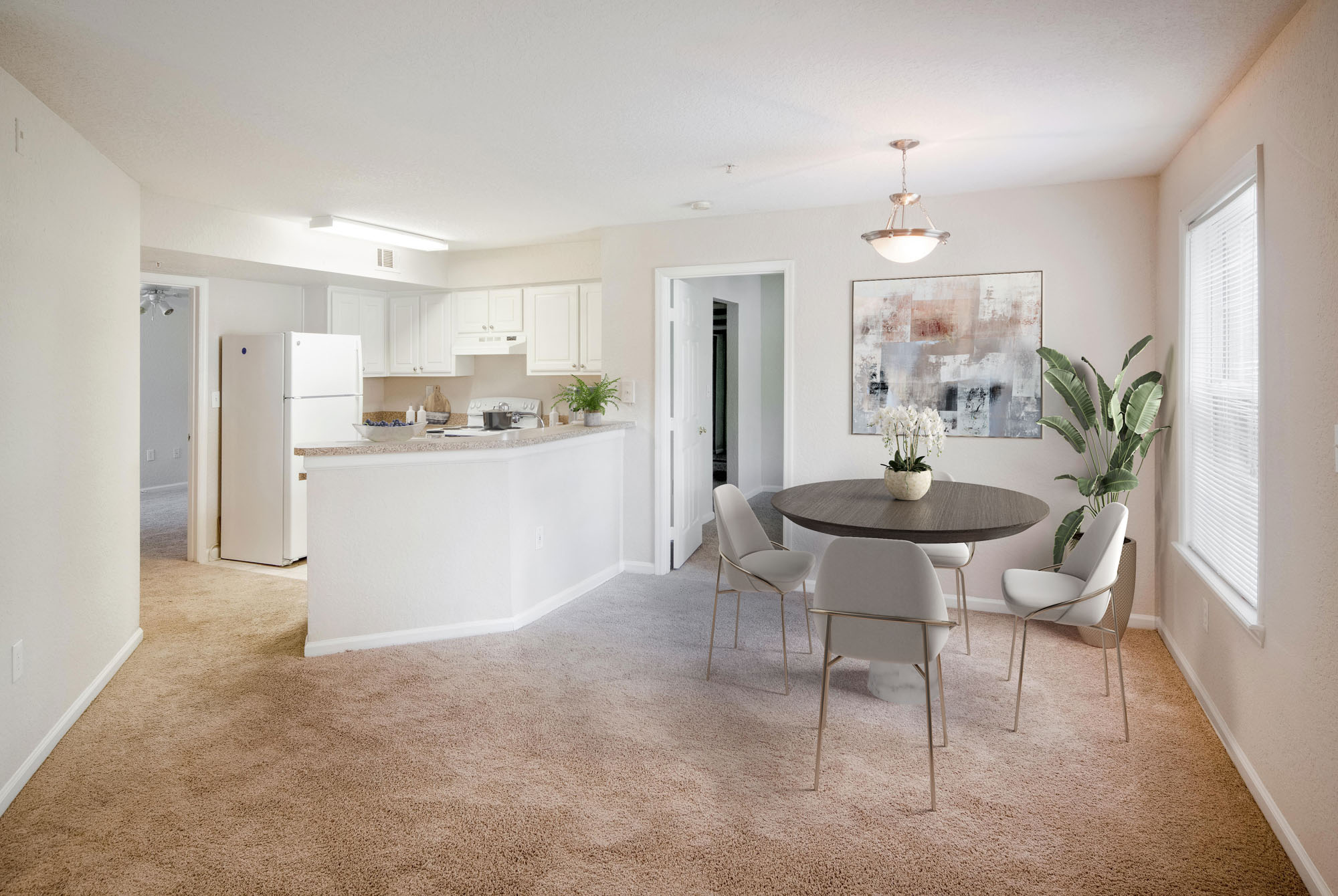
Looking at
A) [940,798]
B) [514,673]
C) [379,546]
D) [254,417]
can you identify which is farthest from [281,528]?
[940,798]

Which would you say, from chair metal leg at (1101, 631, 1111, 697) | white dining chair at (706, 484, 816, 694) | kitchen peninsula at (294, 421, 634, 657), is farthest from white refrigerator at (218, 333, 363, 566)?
chair metal leg at (1101, 631, 1111, 697)

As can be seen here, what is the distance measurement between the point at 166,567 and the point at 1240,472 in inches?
248

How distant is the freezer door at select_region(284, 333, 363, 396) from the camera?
5.50m

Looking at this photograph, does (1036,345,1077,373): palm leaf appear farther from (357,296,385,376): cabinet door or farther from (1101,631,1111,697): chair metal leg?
(357,296,385,376): cabinet door

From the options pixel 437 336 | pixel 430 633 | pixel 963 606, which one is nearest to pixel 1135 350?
pixel 963 606

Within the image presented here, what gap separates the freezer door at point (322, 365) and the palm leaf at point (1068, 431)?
15.7 feet

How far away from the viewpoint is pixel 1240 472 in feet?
9.45

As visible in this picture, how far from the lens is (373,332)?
655 centimetres

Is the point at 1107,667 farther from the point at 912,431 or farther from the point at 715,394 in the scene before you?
the point at 715,394

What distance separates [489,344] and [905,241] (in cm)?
387

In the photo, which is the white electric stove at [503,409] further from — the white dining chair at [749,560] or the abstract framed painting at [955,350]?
the white dining chair at [749,560]

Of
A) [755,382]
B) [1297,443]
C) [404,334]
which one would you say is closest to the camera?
[1297,443]

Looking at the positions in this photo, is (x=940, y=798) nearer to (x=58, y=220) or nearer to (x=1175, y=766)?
(x=1175, y=766)

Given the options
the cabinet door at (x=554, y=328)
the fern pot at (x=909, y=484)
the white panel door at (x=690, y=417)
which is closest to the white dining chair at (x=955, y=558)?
the fern pot at (x=909, y=484)
